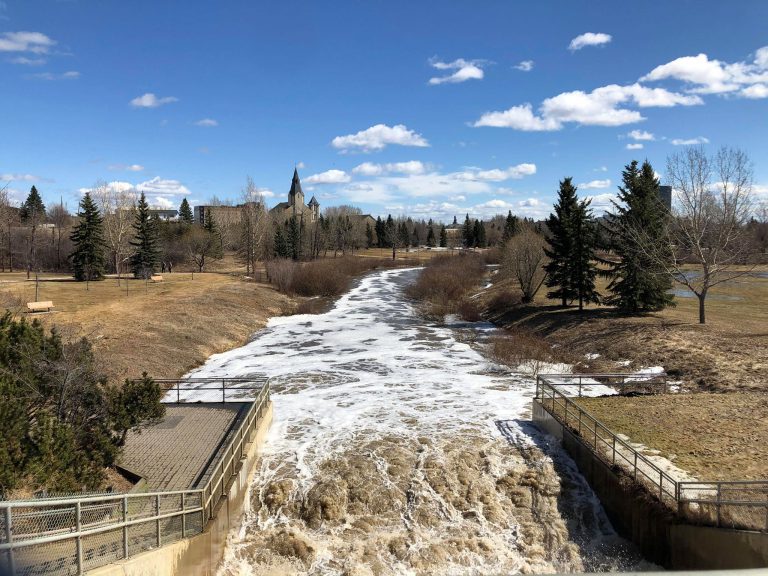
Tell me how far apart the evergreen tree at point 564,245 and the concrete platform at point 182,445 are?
27752 millimetres

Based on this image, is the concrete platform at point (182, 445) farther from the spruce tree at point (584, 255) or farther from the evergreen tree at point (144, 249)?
the evergreen tree at point (144, 249)

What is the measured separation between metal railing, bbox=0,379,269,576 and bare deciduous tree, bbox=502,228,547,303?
111 feet

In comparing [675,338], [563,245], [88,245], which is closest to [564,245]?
[563,245]

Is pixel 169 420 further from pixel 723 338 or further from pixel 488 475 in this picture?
pixel 723 338

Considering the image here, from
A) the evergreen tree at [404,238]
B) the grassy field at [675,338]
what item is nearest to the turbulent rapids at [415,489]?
the grassy field at [675,338]

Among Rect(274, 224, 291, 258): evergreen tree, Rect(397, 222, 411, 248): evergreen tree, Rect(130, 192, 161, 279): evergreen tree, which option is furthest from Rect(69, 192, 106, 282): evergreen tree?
Rect(397, 222, 411, 248): evergreen tree

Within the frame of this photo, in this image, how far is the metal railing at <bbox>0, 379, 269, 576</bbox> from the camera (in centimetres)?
568

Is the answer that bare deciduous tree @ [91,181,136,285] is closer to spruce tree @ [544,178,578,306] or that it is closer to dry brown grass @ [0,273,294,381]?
dry brown grass @ [0,273,294,381]

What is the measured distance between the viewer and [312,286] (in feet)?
189

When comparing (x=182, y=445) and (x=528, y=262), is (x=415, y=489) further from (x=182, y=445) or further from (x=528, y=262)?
(x=528, y=262)

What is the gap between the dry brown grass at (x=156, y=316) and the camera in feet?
87.9

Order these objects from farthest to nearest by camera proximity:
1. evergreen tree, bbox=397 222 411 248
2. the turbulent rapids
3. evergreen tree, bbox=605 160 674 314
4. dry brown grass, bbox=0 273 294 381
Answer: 1. evergreen tree, bbox=397 222 411 248
2. evergreen tree, bbox=605 160 674 314
3. dry brown grass, bbox=0 273 294 381
4. the turbulent rapids

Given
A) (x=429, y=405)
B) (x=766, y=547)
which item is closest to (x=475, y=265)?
(x=429, y=405)

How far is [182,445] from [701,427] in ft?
46.8
